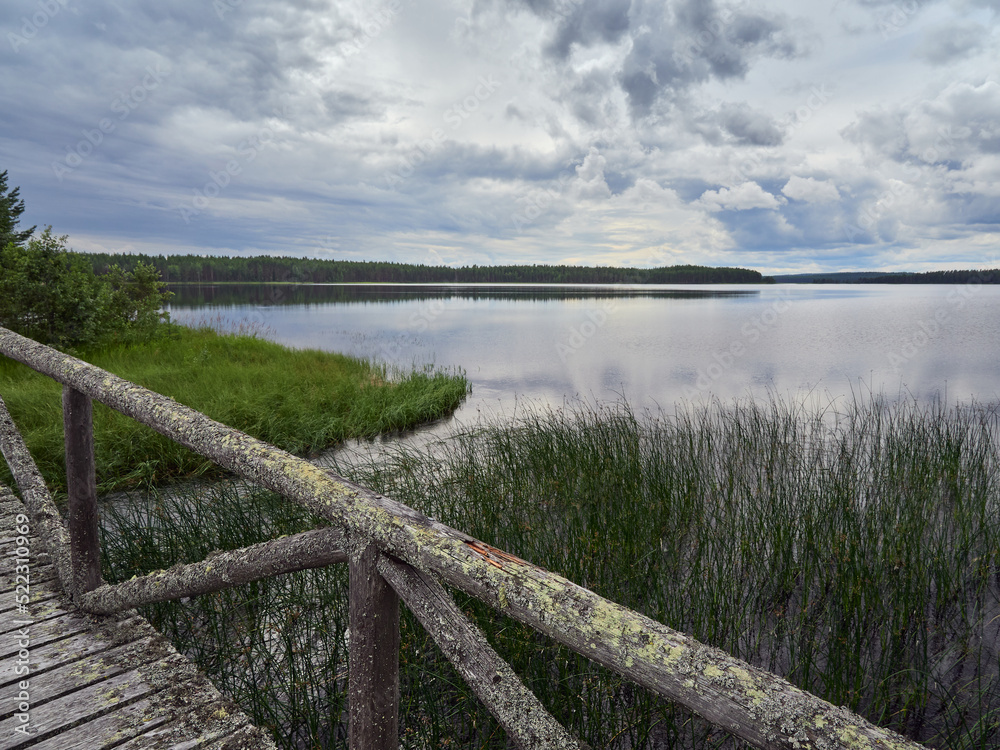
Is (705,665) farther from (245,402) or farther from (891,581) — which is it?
(245,402)

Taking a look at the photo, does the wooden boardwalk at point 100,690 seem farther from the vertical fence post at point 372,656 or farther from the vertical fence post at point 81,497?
the vertical fence post at point 372,656

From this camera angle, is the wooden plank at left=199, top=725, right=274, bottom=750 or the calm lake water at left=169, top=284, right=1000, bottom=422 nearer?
the wooden plank at left=199, top=725, right=274, bottom=750

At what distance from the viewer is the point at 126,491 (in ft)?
25.9

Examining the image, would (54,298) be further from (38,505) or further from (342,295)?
(342,295)

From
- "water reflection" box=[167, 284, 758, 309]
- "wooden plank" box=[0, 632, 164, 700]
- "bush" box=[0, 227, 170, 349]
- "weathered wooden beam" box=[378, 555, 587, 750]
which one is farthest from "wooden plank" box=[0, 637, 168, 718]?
"water reflection" box=[167, 284, 758, 309]

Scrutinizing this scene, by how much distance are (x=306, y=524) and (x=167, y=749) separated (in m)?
3.23

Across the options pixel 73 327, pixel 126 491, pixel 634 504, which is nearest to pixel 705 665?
pixel 634 504

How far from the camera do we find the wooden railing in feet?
2.99

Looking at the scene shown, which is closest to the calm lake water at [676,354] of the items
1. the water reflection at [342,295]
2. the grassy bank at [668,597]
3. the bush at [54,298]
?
the grassy bank at [668,597]

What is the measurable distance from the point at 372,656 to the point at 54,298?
17.4 metres

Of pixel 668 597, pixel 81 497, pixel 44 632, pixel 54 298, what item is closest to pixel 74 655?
pixel 44 632

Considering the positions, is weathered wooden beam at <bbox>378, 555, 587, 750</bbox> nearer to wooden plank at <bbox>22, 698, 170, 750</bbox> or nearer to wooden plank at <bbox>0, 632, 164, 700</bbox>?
wooden plank at <bbox>22, 698, 170, 750</bbox>

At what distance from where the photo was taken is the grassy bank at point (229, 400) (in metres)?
8.32

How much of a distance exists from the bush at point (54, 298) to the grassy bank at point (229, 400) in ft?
2.53
